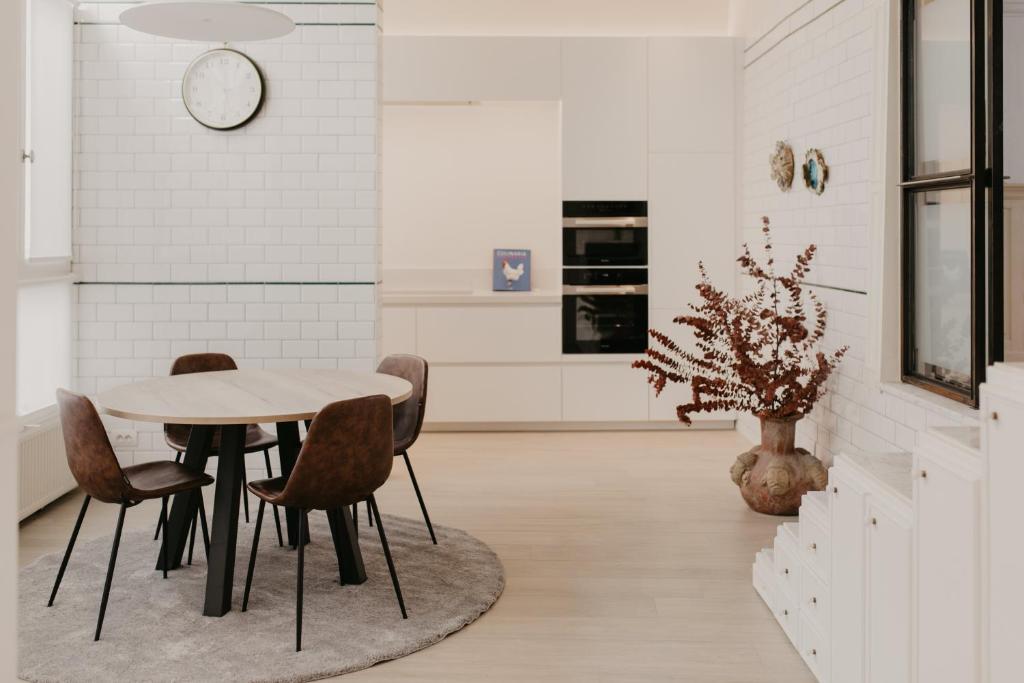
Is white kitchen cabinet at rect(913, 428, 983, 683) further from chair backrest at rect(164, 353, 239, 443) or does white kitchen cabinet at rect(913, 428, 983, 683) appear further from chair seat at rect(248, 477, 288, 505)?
chair backrest at rect(164, 353, 239, 443)

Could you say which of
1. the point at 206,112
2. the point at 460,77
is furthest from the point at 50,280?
the point at 460,77

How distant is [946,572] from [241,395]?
248 centimetres

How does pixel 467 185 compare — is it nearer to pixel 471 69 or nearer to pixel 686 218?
pixel 471 69

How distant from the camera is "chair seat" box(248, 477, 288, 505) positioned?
3.23 metres

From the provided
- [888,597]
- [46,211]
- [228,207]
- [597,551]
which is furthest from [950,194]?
[46,211]

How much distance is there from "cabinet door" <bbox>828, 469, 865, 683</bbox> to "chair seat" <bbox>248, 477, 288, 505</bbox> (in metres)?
1.75

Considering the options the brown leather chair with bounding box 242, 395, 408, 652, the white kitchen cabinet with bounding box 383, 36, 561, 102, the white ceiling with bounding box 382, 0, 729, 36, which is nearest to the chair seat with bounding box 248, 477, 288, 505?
the brown leather chair with bounding box 242, 395, 408, 652

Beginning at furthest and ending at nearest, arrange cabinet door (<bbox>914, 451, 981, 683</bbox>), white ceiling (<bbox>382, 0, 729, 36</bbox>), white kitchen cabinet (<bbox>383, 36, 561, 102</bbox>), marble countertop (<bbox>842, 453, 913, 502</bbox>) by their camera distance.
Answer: white ceiling (<bbox>382, 0, 729, 36</bbox>)
white kitchen cabinet (<bbox>383, 36, 561, 102</bbox>)
marble countertop (<bbox>842, 453, 913, 502</bbox>)
cabinet door (<bbox>914, 451, 981, 683</bbox>)

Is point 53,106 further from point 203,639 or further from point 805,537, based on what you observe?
point 805,537

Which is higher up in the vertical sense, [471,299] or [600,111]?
[600,111]

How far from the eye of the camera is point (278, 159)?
5238mm

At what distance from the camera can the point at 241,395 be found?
11.7 ft

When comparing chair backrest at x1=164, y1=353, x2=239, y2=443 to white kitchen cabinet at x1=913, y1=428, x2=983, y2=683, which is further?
chair backrest at x1=164, y1=353, x2=239, y2=443

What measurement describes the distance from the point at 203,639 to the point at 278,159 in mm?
2915
